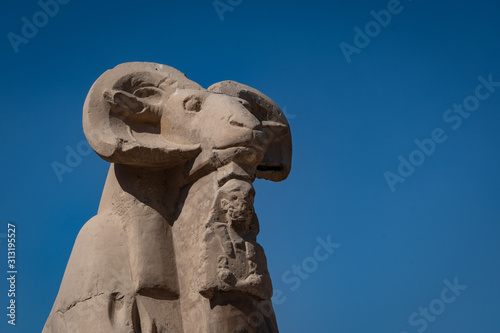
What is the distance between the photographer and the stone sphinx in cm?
680

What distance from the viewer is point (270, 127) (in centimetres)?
797

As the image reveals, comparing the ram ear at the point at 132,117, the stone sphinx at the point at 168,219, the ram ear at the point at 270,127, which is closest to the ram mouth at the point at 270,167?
the ram ear at the point at 270,127

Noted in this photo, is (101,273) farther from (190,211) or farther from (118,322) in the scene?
(190,211)

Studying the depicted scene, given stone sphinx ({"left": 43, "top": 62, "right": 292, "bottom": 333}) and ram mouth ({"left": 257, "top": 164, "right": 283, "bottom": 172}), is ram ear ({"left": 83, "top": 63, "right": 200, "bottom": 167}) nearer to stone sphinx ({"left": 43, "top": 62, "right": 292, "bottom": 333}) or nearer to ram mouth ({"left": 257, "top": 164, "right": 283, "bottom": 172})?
stone sphinx ({"left": 43, "top": 62, "right": 292, "bottom": 333})

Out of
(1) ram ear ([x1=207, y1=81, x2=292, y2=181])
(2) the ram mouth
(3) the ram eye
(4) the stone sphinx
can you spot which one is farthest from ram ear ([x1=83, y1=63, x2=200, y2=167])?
(2) the ram mouth

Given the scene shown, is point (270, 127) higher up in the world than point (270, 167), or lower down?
higher up

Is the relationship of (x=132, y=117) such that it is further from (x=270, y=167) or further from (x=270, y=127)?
(x=270, y=167)

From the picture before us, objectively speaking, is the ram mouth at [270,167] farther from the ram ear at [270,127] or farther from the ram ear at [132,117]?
the ram ear at [132,117]

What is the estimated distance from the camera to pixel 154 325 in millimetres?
6844

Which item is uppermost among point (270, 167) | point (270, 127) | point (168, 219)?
point (270, 127)

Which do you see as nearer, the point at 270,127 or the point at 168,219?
the point at 168,219

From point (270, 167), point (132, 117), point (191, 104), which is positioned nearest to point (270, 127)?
point (270, 167)

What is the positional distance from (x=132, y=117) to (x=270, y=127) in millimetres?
1395

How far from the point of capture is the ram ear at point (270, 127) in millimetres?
7891
